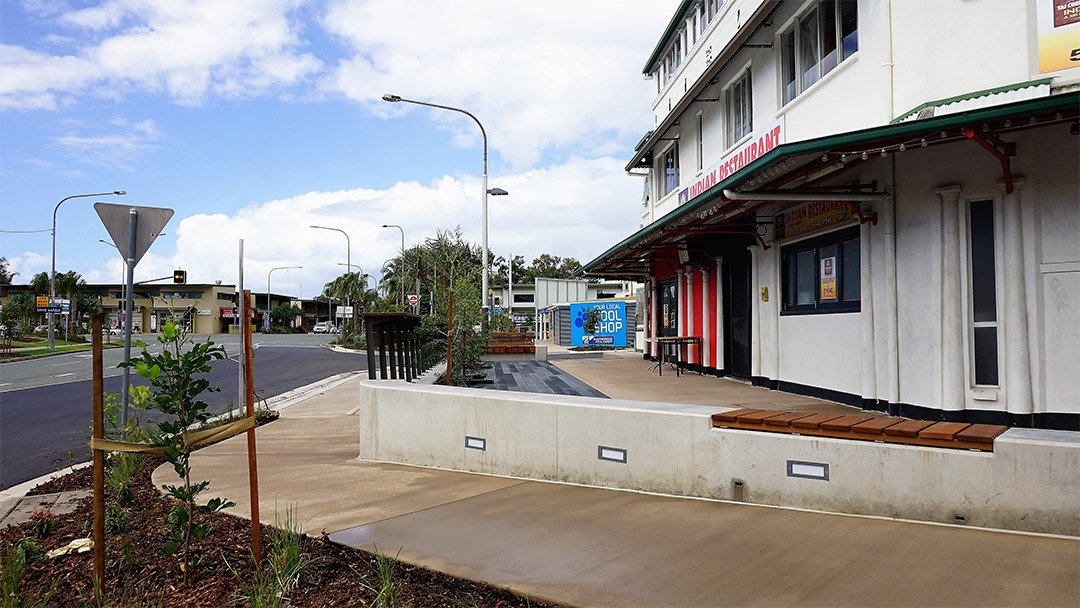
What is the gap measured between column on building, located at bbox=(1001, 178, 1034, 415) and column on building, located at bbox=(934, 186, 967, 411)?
47 cm

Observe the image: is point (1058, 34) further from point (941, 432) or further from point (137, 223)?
point (137, 223)

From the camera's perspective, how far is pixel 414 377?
1234cm

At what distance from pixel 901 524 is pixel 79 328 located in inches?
3501

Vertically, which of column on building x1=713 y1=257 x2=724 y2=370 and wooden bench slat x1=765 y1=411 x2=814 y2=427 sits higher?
column on building x1=713 y1=257 x2=724 y2=370

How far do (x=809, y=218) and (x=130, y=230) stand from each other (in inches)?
362

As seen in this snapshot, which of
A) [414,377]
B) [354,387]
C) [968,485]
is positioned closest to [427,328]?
[414,377]

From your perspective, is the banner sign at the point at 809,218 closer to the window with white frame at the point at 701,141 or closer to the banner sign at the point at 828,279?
the banner sign at the point at 828,279

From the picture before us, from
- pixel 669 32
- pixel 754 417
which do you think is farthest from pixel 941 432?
pixel 669 32

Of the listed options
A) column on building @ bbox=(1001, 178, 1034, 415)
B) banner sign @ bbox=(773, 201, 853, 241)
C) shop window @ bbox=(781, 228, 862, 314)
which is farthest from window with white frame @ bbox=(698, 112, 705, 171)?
column on building @ bbox=(1001, 178, 1034, 415)

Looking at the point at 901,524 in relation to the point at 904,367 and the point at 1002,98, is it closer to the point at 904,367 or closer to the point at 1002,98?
the point at 904,367

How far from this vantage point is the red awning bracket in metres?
6.50

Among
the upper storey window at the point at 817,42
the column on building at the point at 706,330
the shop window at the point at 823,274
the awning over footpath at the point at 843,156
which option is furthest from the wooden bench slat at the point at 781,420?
the column on building at the point at 706,330

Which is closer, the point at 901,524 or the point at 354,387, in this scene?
the point at 901,524

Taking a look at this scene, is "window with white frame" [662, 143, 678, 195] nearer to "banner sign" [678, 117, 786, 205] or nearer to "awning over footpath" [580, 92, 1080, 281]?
"banner sign" [678, 117, 786, 205]
